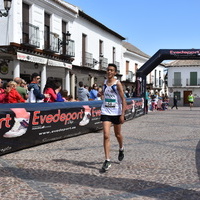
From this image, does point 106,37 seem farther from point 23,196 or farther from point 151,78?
point 23,196

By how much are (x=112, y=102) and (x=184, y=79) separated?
47285mm

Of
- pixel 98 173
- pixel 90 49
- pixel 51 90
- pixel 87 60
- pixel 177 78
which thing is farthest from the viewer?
pixel 177 78

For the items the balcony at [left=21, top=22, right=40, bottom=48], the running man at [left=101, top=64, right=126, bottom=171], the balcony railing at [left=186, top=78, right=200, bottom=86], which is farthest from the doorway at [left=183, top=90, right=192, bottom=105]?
the running man at [left=101, top=64, right=126, bottom=171]

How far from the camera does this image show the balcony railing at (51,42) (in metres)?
19.0

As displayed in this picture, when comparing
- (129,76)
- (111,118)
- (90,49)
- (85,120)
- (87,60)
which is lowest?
(85,120)

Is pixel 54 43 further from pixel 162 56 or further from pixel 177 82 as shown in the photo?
pixel 177 82

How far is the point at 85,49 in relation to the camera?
24891mm

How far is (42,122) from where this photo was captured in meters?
7.88

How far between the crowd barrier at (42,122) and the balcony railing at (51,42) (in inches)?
354

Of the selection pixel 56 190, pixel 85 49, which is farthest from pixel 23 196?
pixel 85 49

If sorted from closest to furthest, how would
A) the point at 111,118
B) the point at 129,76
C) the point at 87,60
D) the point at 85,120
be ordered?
the point at 111,118, the point at 85,120, the point at 87,60, the point at 129,76

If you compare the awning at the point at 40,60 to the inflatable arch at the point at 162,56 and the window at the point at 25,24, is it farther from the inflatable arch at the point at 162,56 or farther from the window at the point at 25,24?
the inflatable arch at the point at 162,56

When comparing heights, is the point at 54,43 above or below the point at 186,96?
above

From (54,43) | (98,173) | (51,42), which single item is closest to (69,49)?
(54,43)
